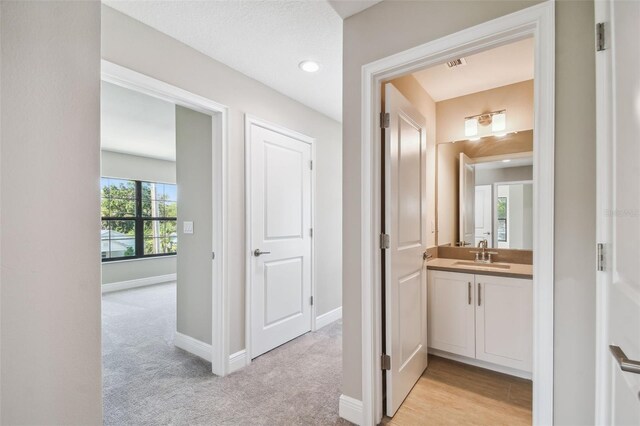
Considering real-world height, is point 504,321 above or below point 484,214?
below

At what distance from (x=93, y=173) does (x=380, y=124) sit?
144 centimetres

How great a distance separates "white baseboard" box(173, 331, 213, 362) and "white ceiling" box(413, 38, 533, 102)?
9.66 ft

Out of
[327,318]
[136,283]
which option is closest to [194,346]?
[327,318]

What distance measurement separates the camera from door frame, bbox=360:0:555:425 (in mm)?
1190

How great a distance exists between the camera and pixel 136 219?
589 cm

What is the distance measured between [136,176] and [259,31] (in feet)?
16.6

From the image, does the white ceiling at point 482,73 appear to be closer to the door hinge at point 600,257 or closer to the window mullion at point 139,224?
the door hinge at point 600,257

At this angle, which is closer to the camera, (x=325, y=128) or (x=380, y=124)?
(x=380, y=124)

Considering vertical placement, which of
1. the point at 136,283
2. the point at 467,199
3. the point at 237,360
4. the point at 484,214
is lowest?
the point at 136,283

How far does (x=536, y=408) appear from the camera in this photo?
1216mm

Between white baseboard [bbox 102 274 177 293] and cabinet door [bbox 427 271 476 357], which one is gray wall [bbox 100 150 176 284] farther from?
cabinet door [bbox 427 271 476 357]

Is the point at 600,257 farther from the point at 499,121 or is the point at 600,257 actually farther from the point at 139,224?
the point at 139,224

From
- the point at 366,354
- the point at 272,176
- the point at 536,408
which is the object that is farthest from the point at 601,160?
the point at 272,176

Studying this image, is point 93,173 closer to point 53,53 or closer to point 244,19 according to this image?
point 53,53
